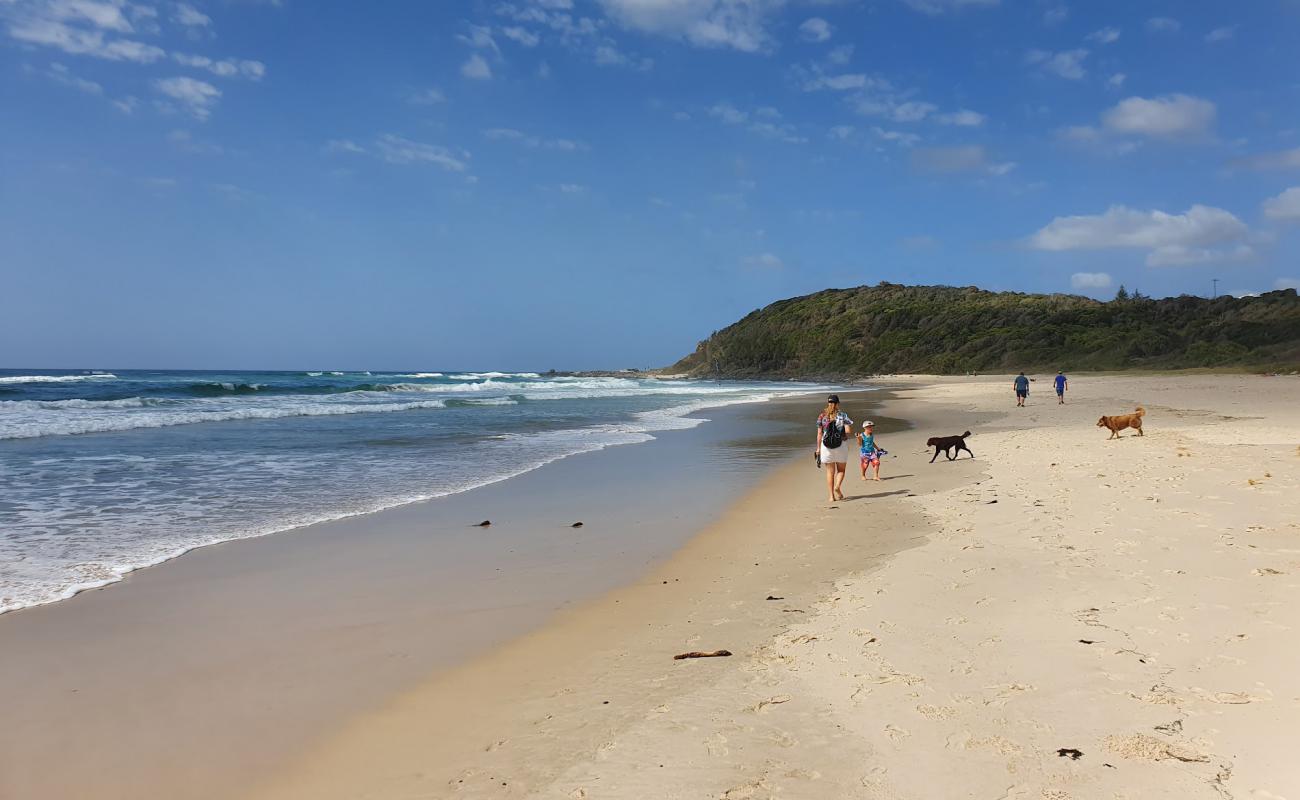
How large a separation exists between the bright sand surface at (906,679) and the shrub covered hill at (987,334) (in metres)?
52.6

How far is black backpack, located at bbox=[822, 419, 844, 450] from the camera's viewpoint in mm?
9445

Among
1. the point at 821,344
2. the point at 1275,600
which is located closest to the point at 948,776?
the point at 1275,600

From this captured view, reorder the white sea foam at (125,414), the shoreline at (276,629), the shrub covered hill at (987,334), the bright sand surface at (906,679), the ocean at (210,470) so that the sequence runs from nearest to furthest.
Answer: the bright sand surface at (906,679) < the shoreline at (276,629) < the ocean at (210,470) < the white sea foam at (125,414) < the shrub covered hill at (987,334)

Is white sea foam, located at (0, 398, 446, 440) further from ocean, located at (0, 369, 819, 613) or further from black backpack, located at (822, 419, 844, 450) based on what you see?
black backpack, located at (822, 419, 844, 450)

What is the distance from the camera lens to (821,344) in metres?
101

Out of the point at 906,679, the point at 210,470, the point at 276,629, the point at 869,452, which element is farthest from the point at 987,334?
the point at 276,629

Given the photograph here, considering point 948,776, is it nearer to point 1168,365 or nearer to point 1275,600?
point 1275,600

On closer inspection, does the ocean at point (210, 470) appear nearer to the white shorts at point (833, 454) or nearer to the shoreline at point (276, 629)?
the shoreline at point (276, 629)

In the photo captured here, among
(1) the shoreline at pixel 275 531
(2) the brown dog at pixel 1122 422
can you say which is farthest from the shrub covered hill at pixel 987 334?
(1) the shoreline at pixel 275 531

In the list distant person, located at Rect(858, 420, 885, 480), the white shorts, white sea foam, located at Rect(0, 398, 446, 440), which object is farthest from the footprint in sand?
white sea foam, located at Rect(0, 398, 446, 440)

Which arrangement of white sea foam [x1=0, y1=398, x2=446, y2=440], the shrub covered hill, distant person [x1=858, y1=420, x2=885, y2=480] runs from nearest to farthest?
distant person [x1=858, y1=420, x2=885, y2=480]
white sea foam [x1=0, y1=398, x2=446, y2=440]
the shrub covered hill

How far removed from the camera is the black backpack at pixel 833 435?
945cm

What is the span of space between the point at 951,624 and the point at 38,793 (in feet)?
15.9

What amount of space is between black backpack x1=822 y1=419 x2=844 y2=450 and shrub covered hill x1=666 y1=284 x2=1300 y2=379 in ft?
166
